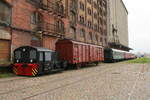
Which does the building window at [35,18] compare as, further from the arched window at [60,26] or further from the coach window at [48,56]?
the coach window at [48,56]

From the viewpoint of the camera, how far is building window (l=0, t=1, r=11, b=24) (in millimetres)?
18297

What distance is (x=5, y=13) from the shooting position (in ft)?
61.5

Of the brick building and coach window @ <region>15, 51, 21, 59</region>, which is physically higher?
the brick building

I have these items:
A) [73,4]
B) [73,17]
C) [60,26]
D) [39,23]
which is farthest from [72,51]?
[73,4]

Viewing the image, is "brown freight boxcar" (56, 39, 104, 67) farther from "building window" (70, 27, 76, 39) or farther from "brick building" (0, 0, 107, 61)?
"building window" (70, 27, 76, 39)

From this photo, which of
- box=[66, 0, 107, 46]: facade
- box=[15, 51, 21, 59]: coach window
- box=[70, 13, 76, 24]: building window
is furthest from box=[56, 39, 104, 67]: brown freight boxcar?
box=[70, 13, 76, 24]: building window

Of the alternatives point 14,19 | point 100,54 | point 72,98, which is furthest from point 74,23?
point 72,98

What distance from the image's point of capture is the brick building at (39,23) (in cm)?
1869

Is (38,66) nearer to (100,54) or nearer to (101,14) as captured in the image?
(100,54)

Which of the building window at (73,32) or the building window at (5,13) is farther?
the building window at (73,32)

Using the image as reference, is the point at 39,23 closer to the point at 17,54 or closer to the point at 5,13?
the point at 5,13

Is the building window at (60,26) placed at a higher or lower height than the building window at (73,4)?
lower

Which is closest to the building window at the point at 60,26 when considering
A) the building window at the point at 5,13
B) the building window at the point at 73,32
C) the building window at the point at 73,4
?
the building window at the point at 73,32

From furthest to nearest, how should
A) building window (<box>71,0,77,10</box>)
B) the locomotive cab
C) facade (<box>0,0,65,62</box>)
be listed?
1. building window (<box>71,0,77,10</box>)
2. facade (<box>0,0,65,62</box>)
3. the locomotive cab
